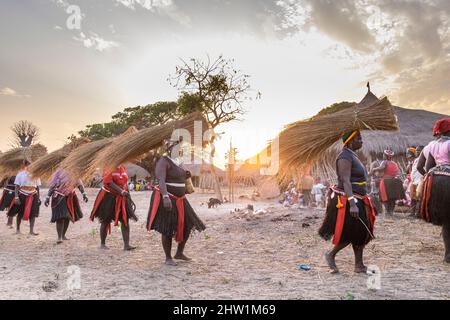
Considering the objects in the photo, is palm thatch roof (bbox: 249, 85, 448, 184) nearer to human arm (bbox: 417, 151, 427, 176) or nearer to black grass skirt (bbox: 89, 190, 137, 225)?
human arm (bbox: 417, 151, 427, 176)

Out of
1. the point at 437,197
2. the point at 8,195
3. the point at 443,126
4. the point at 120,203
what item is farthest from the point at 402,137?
the point at 8,195

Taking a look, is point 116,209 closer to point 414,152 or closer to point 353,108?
point 353,108

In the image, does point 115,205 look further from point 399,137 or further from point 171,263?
point 399,137

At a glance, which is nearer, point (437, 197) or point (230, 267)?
point (437, 197)

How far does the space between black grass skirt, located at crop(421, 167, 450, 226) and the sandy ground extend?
585 millimetres

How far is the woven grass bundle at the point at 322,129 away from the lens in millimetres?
4688

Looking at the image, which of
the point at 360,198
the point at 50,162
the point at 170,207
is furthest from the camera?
the point at 50,162

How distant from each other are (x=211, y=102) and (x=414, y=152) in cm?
973

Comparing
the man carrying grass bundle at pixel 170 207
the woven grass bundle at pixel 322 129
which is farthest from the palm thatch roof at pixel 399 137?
the man carrying grass bundle at pixel 170 207

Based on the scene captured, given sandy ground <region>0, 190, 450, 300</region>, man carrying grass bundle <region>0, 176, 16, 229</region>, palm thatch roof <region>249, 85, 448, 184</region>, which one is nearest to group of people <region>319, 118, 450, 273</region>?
sandy ground <region>0, 190, 450, 300</region>

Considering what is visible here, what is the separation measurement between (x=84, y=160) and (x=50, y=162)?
1.74 meters

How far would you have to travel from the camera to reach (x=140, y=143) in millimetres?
5531

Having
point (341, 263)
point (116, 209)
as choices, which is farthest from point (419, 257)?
point (116, 209)
